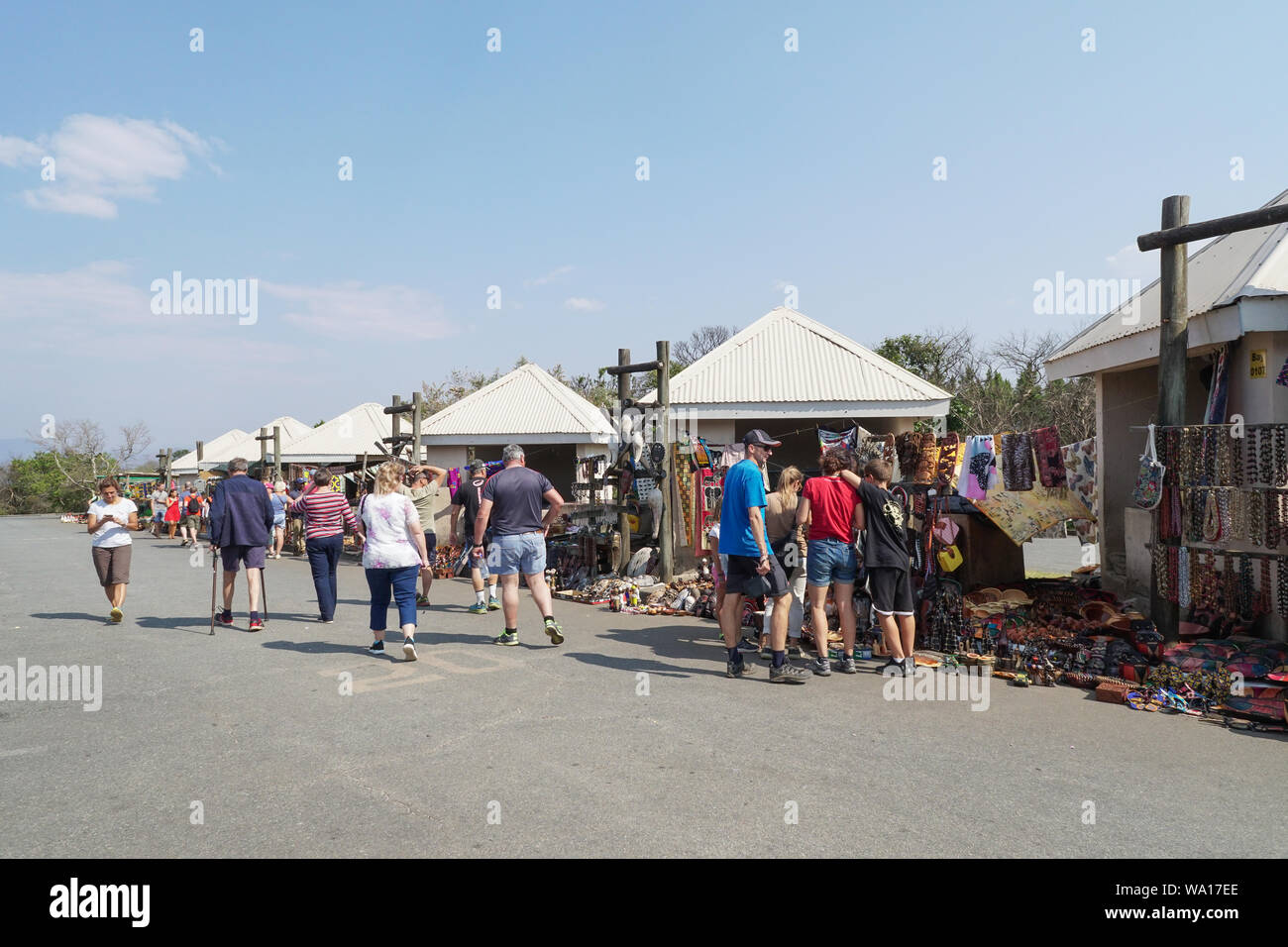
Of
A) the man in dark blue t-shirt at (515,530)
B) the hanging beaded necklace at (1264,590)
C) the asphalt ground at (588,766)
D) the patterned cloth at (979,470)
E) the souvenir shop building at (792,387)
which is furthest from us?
the souvenir shop building at (792,387)

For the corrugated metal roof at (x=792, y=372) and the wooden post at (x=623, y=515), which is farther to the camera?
the corrugated metal roof at (x=792, y=372)

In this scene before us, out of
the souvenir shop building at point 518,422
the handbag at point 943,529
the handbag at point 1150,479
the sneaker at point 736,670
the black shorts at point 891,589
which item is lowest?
the sneaker at point 736,670

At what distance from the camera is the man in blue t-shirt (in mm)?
7070

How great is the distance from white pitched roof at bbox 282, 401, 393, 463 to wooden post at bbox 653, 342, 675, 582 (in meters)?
21.6

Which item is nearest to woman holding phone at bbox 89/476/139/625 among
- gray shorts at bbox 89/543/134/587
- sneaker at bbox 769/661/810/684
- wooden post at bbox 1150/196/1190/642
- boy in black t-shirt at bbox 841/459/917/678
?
gray shorts at bbox 89/543/134/587

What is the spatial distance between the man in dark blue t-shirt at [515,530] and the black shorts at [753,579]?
2.03m

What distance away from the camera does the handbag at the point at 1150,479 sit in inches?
293

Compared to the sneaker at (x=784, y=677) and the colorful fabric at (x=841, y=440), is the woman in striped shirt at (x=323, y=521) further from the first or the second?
the colorful fabric at (x=841, y=440)

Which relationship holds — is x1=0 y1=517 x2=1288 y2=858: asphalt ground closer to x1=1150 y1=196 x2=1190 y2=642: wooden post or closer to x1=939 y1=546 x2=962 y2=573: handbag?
x1=1150 y1=196 x2=1190 y2=642: wooden post

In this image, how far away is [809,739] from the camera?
5555mm

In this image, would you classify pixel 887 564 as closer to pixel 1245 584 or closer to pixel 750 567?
pixel 750 567

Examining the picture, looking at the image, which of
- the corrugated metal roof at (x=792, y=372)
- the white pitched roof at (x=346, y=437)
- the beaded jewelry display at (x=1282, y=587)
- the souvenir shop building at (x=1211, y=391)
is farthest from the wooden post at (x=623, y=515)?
the white pitched roof at (x=346, y=437)

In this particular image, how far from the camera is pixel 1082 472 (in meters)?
9.02
